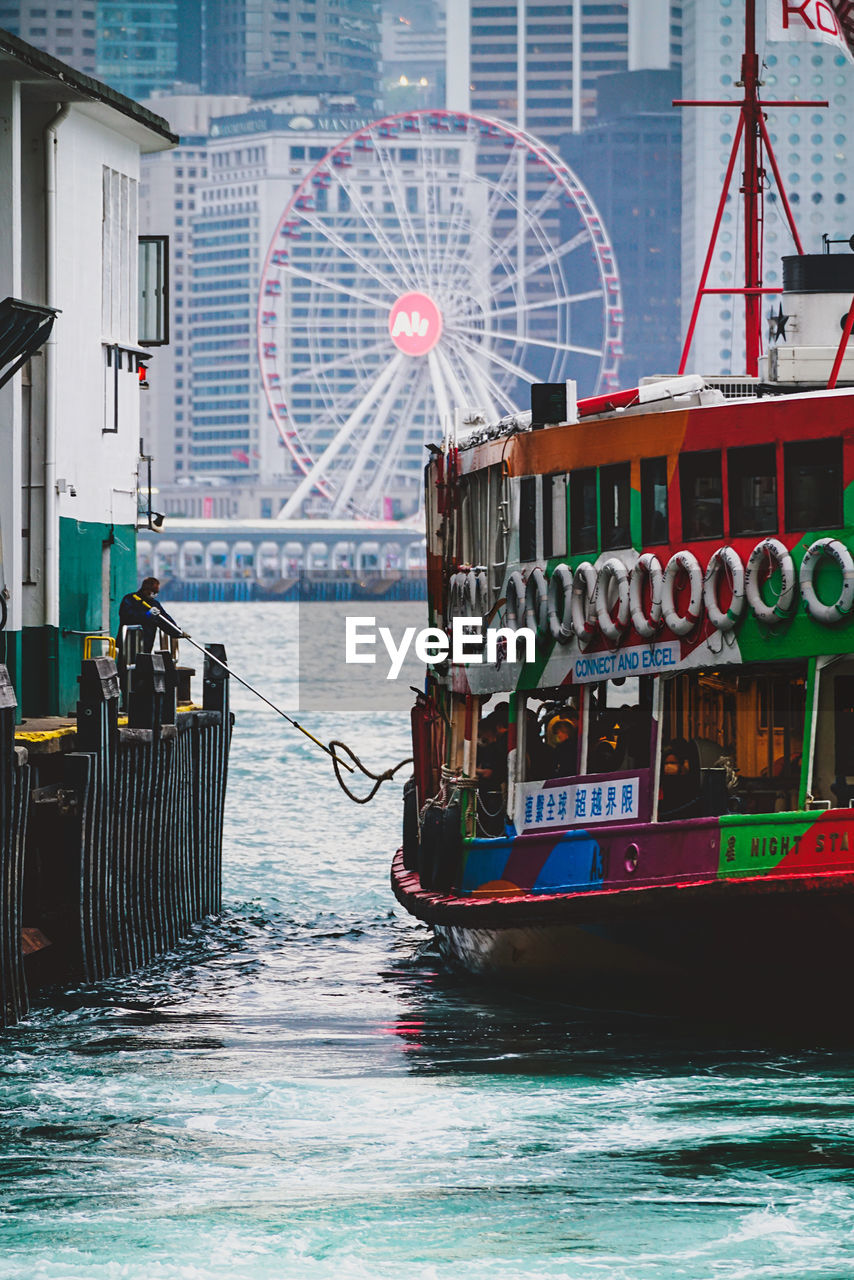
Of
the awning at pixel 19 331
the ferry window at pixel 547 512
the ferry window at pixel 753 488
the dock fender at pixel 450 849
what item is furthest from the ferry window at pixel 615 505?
the awning at pixel 19 331

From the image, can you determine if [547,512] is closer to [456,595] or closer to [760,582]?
[760,582]

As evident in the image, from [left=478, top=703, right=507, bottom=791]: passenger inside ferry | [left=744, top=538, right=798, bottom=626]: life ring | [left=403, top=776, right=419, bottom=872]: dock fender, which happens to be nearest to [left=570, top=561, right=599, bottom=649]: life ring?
[left=744, top=538, right=798, bottom=626]: life ring

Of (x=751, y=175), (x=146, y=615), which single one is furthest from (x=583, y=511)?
(x=146, y=615)

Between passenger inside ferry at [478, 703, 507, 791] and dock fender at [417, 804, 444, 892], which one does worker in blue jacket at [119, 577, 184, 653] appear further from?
passenger inside ferry at [478, 703, 507, 791]

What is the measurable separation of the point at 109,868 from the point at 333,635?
108200mm

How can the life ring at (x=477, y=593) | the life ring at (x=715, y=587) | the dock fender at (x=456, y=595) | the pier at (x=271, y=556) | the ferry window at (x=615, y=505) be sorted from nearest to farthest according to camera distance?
1. the life ring at (x=715, y=587)
2. the ferry window at (x=615, y=505)
3. the life ring at (x=477, y=593)
4. the dock fender at (x=456, y=595)
5. the pier at (x=271, y=556)

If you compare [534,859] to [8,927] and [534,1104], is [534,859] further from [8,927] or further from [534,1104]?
[8,927]

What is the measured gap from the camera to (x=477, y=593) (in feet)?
60.7

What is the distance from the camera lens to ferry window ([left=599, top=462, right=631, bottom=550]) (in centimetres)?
1623

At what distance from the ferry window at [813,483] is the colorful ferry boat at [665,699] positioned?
0.02m

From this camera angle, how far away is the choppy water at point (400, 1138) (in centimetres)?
1256

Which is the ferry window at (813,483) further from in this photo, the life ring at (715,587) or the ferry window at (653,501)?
the ferry window at (653,501)

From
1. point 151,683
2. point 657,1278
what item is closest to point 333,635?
point 151,683

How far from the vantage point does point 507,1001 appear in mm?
18766
